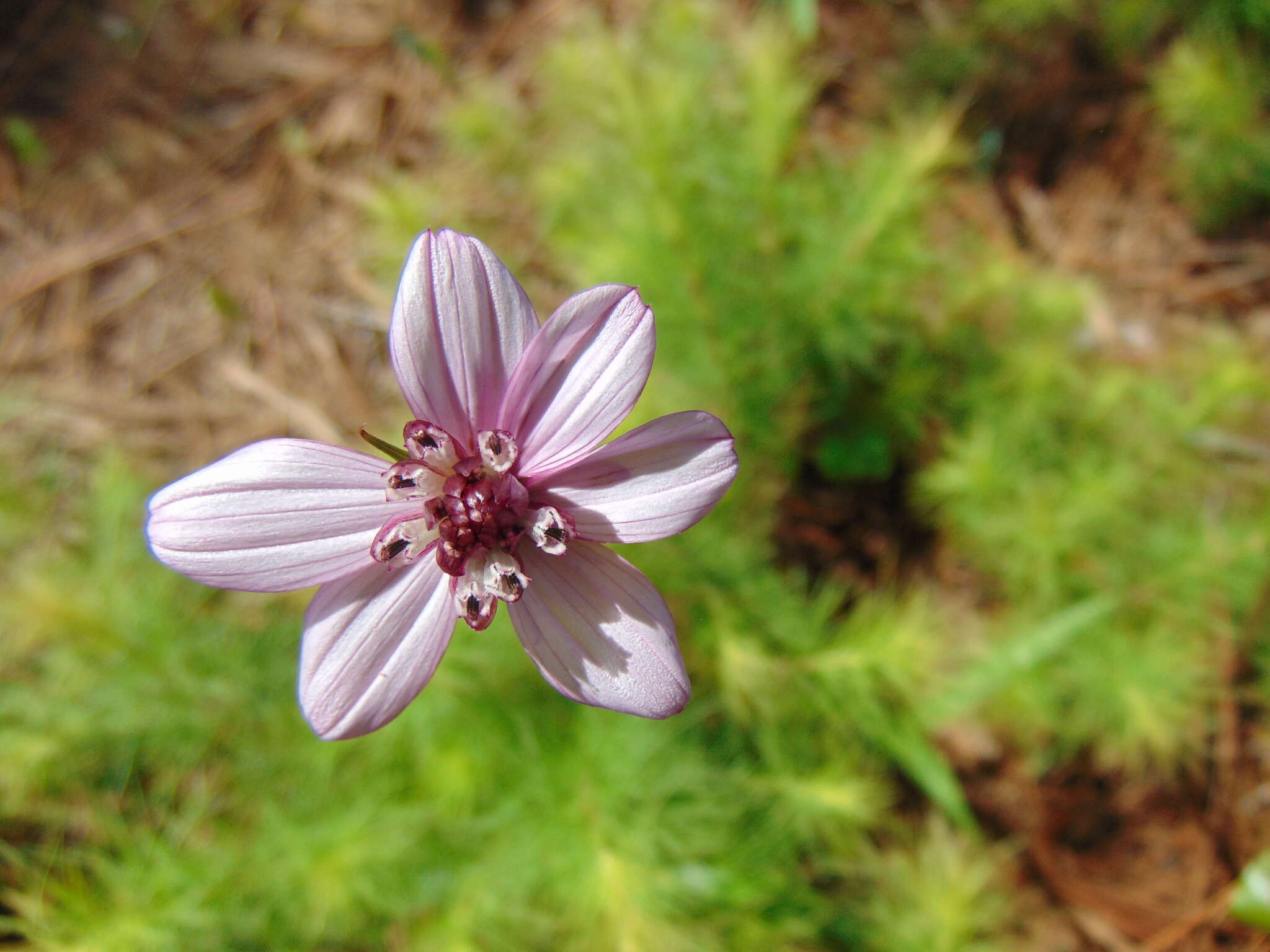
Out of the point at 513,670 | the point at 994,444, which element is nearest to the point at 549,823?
the point at 513,670

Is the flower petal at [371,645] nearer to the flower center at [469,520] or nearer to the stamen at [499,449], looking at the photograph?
the flower center at [469,520]

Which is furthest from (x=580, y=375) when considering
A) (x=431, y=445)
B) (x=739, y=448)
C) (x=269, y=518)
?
(x=739, y=448)

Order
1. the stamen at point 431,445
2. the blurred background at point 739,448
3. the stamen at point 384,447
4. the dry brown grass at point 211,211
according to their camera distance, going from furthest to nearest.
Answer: the dry brown grass at point 211,211
the blurred background at point 739,448
the stamen at point 431,445
the stamen at point 384,447

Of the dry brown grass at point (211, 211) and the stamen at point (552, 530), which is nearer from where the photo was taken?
the stamen at point (552, 530)

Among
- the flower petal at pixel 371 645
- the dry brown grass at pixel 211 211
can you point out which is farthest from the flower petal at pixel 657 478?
the dry brown grass at pixel 211 211

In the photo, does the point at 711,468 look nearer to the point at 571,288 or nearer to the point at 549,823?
the point at 549,823

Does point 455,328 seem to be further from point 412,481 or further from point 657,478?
point 657,478

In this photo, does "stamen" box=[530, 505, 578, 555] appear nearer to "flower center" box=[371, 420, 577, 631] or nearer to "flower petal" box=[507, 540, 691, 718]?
"flower center" box=[371, 420, 577, 631]
